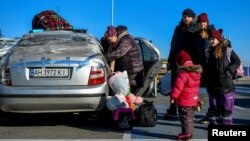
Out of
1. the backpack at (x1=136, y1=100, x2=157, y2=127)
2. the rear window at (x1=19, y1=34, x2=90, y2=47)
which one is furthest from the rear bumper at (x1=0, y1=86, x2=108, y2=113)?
the rear window at (x1=19, y1=34, x2=90, y2=47)

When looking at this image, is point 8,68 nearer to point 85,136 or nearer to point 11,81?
point 11,81

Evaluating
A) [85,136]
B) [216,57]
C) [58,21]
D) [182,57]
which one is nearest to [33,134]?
[85,136]

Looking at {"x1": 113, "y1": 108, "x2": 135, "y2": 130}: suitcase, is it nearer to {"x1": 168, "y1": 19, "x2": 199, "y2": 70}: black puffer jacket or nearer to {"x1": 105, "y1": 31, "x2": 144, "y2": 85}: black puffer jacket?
{"x1": 105, "y1": 31, "x2": 144, "y2": 85}: black puffer jacket

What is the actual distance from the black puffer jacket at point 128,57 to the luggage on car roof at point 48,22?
3238 millimetres

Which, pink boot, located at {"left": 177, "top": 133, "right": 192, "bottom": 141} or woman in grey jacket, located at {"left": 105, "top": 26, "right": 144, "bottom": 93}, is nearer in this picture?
pink boot, located at {"left": 177, "top": 133, "right": 192, "bottom": 141}

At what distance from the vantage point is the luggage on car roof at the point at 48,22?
1100cm

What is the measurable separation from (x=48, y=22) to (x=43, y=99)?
14.9 feet

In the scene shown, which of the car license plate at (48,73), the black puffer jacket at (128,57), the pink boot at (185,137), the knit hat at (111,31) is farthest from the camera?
the knit hat at (111,31)

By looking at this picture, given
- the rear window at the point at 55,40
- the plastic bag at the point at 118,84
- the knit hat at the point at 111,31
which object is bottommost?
the plastic bag at the point at 118,84

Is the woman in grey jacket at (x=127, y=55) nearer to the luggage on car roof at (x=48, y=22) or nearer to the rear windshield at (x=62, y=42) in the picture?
the rear windshield at (x=62, y=42)

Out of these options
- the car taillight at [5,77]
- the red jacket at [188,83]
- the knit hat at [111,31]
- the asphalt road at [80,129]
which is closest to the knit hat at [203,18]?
the knit hat at [111,31]

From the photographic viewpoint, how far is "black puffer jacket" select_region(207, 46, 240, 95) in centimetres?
699

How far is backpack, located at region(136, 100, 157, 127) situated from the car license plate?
1.20 metres

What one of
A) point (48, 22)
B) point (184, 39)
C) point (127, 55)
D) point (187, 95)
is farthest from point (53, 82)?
point (48, 22)
